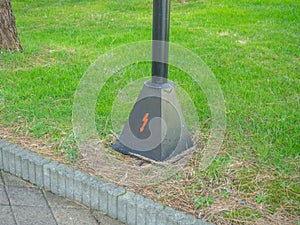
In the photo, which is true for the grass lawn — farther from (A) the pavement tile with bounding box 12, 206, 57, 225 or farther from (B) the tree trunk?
(A) the pavement tile with bounding box 12, 206, 57, 225

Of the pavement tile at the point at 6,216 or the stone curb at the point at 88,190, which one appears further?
the pavement tile at the point at 6,216

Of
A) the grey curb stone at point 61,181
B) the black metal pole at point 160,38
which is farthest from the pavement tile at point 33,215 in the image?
the black metal pole at point 160,38

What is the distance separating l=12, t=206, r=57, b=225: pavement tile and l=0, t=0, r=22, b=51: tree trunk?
10.2ft

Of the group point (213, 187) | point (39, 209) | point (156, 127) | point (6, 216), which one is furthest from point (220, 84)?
point (6, 216)

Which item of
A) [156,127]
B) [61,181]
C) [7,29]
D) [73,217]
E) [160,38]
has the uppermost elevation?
[160,38]

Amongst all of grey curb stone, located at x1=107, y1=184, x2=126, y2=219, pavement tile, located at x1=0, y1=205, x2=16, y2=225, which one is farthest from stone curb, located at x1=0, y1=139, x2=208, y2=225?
pavement tile, located at x1=0, y1=205, x2=16, y2=225

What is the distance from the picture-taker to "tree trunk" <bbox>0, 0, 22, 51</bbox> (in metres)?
5.61

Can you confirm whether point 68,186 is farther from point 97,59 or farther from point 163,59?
point 97,59

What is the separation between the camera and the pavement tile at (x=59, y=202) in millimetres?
3068

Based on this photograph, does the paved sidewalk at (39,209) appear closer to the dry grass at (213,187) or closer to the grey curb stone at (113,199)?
the grey curb stone at (113,199)

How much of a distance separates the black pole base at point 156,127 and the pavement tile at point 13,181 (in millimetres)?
707

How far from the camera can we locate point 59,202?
311 centimetres

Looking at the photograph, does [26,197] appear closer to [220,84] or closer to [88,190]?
[88,190]

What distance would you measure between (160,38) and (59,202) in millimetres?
1249
